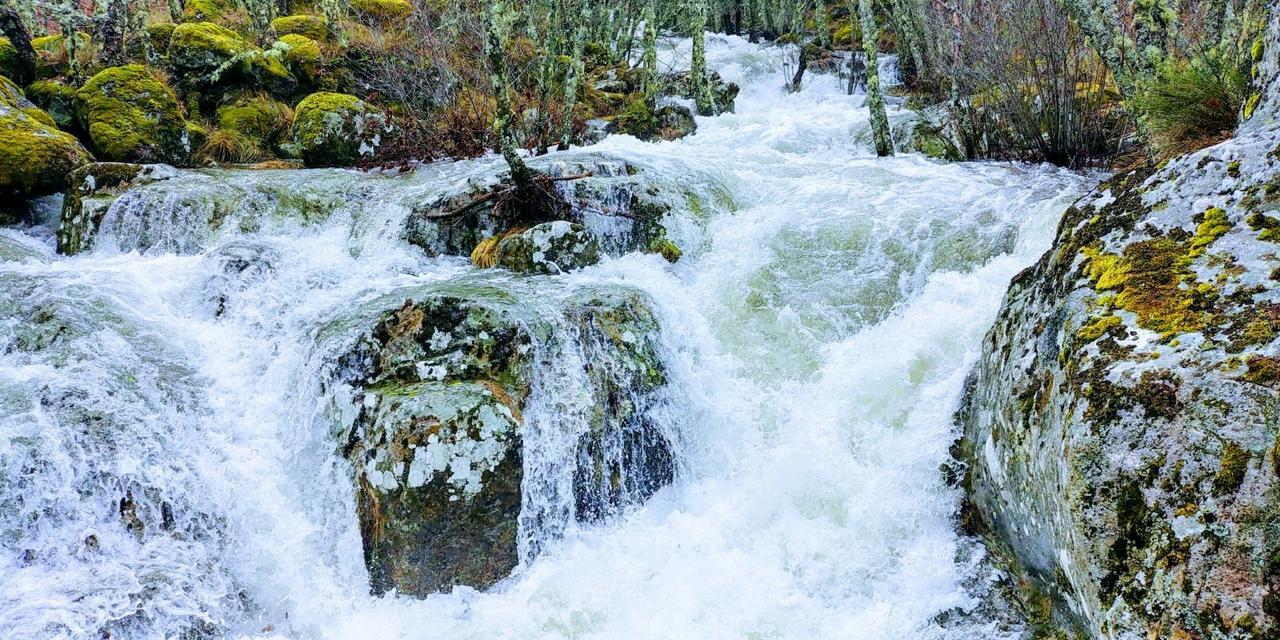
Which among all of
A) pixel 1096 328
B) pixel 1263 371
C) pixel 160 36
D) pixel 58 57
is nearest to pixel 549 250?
pixel 1096 328

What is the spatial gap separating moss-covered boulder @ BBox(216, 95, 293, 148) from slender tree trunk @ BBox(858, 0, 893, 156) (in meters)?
11.0

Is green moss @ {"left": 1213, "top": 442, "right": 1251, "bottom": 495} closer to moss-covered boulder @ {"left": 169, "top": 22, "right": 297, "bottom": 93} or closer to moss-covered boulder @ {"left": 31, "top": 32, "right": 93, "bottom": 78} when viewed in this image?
moss-covered boulder @ {"left": 169, "top": 22, "right": 297, "bottom": 93}

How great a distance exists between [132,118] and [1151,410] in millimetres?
14245

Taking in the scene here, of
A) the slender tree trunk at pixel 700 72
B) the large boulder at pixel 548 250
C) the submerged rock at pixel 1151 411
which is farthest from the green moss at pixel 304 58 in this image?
the submerged rock at pixel 1151 411

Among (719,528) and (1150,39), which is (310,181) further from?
(1150,39)

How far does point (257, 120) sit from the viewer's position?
13055 millimetres

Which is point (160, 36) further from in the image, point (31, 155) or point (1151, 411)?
point (1151, 411)

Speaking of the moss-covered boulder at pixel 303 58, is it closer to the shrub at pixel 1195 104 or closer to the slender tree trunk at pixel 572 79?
the slender tree trunk at pixel 572 79

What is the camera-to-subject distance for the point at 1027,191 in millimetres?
8367

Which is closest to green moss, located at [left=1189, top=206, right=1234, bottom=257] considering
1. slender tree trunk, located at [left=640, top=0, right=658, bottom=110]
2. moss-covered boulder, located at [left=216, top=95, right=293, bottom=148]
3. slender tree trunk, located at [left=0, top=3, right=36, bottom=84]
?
moss-covered boulder, located at [left=216, top=95, right=293, bottom=148]

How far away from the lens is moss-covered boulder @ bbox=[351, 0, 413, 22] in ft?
61.1

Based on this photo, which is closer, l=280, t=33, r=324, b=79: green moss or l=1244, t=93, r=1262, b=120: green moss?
l=1244, t=93, r=1262, b=120: green moss

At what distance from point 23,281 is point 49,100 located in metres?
7.69

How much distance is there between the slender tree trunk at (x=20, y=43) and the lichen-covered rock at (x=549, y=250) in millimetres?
11479
